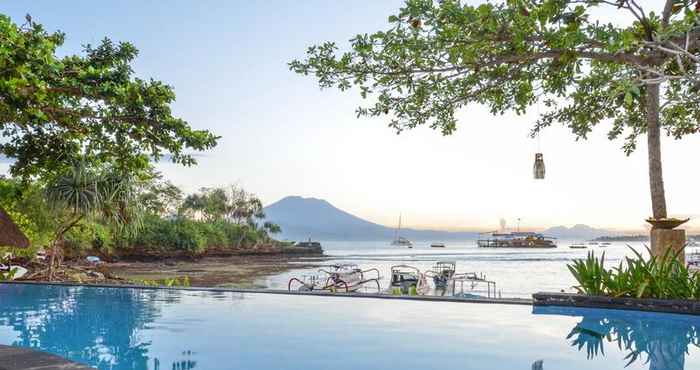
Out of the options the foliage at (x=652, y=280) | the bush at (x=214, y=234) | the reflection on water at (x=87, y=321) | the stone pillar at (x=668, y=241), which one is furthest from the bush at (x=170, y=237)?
the stone pillar at (x=668, y=241)

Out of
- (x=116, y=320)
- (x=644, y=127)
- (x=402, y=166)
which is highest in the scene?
(x=402, y=166)

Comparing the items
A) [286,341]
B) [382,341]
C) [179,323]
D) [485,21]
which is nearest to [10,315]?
[179,323]

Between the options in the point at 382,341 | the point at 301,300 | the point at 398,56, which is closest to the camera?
the point at 382,341

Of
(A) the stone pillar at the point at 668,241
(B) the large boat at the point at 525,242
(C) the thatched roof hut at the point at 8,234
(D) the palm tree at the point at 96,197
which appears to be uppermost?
(D) the palm tree at the point at 96,197

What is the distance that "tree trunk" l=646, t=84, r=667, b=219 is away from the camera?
7.41 meters

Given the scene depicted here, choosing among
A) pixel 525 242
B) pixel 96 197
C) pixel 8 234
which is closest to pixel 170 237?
pixel 96 197

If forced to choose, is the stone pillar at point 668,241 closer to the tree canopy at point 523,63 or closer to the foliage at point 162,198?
the tree canopy at point 523,63

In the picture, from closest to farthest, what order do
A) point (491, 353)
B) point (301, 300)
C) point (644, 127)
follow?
1. point (491, 353)
2. point (301, 300)
3. point (644, 127)

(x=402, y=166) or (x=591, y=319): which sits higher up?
(x=402, y=166)

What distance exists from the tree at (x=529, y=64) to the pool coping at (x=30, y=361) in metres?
4.67

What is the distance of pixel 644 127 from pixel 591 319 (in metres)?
5.14

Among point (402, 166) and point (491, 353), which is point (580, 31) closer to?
point (491, 353)

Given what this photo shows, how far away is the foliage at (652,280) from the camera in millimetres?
6926

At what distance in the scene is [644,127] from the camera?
10273mm
